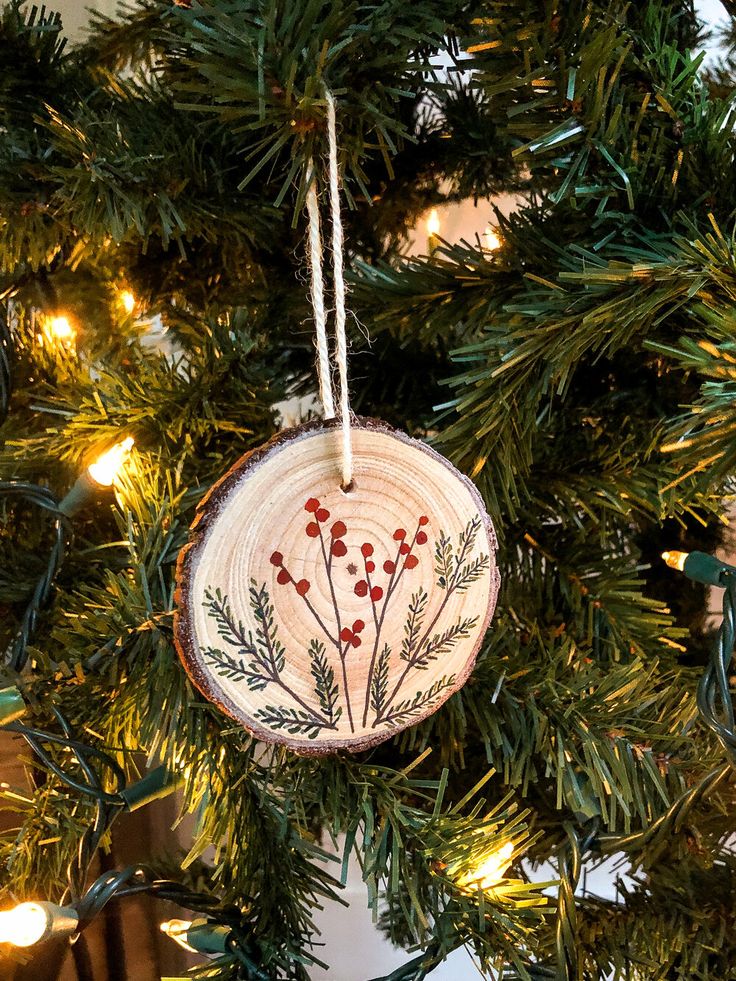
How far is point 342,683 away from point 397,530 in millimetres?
64

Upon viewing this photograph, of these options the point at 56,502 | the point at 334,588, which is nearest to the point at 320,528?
the point at 334,588

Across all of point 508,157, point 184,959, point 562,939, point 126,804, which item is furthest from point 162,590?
point 184,959

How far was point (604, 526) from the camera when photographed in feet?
1.49

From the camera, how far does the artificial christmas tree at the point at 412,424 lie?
0.30 metres

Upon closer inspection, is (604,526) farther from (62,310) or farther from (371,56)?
(62,310)

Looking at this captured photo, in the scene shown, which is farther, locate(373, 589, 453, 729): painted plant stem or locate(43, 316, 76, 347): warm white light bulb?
locate(43, 316, 76, 347): warm white light bulb

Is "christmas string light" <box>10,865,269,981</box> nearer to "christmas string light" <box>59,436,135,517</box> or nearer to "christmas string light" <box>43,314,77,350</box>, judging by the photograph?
"christmas string light" <box>59,436,135,517</box>

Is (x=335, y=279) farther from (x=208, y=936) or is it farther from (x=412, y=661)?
(x=208, y=936)

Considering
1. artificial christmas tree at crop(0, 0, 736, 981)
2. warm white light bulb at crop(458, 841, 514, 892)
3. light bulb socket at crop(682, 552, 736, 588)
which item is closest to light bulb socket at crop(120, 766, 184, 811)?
artificial christmas tree at crop(0, 0, 736, 981)

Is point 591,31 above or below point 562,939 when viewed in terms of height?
above

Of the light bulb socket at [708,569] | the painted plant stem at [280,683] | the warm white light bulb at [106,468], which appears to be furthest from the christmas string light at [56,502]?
the light bulb socket at [708,569]

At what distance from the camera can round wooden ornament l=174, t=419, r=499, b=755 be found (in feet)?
0.98

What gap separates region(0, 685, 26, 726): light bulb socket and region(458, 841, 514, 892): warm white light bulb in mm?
187

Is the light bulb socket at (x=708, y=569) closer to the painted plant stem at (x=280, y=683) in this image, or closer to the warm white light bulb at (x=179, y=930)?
the painted plant stem at (x=280, y=683)
